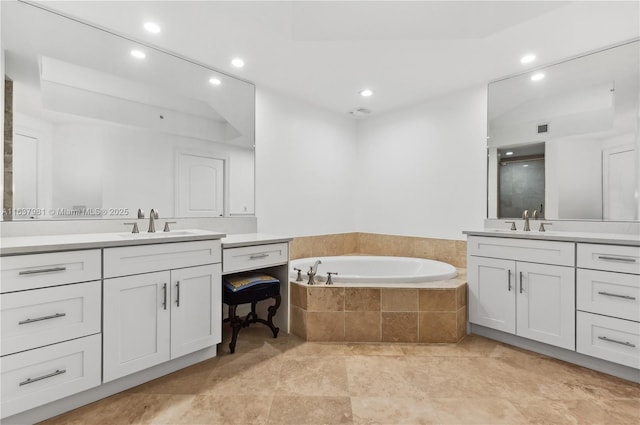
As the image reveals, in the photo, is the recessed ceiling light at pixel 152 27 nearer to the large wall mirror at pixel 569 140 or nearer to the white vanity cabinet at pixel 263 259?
the white vanity cabinet at pixel 263 259

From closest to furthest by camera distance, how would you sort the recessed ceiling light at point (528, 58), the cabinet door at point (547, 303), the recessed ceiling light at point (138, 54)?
the cabinet door at point (547, 303), the recessed ceiling light at point (138, 54), the recessed ceiling light at point (528, 58)

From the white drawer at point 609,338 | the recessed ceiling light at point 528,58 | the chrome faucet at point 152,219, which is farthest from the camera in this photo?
the recessed ceiling light at point 528,58

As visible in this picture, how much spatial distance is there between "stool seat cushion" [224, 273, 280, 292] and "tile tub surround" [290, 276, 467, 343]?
14.0 inches

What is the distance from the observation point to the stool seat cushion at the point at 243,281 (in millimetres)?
2125

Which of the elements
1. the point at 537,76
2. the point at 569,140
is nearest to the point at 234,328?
the point at 569,140

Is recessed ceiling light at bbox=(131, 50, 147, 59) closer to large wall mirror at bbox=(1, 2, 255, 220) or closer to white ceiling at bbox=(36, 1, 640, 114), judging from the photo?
large wall mirror at bbox=(1, 2, 255, 220)

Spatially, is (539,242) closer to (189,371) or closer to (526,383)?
(526,383)

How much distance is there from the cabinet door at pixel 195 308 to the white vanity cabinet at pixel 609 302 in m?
2.37

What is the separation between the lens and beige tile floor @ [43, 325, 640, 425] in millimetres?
1483

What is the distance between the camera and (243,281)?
7.25 feet

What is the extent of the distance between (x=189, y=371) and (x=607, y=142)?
340cm

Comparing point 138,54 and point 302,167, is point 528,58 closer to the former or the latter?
point 302,167

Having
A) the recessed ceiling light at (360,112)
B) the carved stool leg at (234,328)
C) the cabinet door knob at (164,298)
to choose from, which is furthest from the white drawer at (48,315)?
the recessed ceiling light at (360,112)

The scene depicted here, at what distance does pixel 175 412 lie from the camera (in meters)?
1.51
